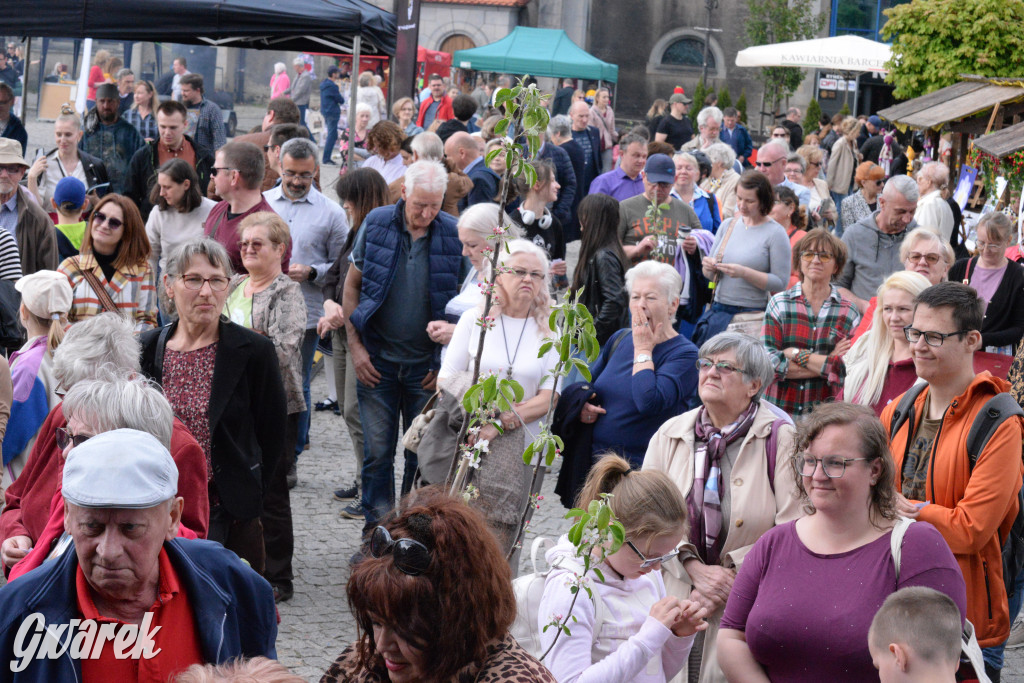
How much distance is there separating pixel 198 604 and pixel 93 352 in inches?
66.8

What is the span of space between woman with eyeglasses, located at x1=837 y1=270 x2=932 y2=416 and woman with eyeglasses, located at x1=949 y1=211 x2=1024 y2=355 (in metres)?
2.07

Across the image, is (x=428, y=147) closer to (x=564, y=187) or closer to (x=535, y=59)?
(x=564, y=187)

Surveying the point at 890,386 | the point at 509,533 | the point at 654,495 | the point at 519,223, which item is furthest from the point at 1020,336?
the point at 654,495

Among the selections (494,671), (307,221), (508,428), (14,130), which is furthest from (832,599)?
(14,130)

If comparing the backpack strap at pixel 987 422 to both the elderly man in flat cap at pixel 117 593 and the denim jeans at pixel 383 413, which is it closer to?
the elderly man in flat cap at pixel 117 593

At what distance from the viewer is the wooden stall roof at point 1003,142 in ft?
31.1

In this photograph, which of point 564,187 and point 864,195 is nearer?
point 564,187

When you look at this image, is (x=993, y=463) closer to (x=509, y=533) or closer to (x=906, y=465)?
(x=906, y=465)

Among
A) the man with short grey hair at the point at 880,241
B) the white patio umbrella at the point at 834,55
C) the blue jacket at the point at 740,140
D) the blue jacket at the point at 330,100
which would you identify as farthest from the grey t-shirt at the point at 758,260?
the white patio umbrella at the point at 834,55

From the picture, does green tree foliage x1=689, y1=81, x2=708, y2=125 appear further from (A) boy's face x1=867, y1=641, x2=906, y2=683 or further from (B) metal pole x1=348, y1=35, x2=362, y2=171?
(A) boy's face x1=867, y1=641, x2=906, y2=683

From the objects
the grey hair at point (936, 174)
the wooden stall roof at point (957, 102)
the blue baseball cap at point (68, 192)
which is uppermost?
the wooden stall roof at point (957, 102)

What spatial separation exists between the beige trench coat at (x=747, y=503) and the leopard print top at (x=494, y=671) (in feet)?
5.19

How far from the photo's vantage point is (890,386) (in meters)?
5.21

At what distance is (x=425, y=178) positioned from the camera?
19.9 ft
